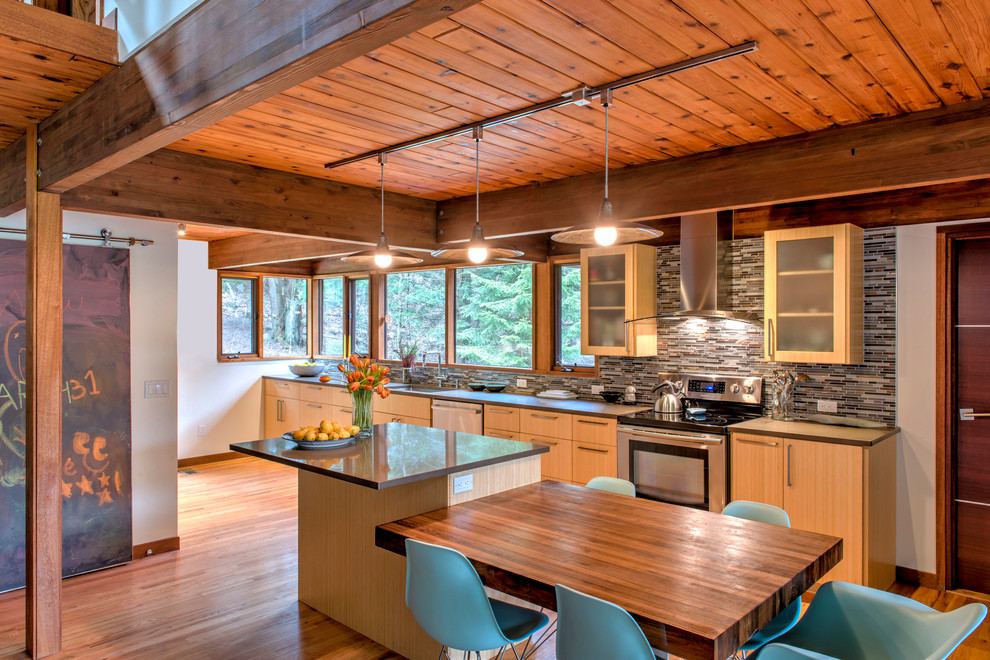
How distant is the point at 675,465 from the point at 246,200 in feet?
10.3

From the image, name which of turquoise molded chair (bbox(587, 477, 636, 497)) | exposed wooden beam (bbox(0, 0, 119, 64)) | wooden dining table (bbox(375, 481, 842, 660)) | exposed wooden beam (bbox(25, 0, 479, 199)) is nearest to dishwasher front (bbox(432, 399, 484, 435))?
turquoise molded chair (bbox(587, 477, 636, 497))

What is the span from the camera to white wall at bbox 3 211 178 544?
4250 millimetres

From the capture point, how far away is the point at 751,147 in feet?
10.7

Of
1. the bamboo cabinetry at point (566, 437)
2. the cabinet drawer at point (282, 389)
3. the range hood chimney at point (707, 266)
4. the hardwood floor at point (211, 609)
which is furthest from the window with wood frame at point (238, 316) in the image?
the range hood chimney at point (707, 266)

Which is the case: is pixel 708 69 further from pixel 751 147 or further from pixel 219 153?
pixel 219 153

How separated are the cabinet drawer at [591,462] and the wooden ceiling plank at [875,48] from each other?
106 inches

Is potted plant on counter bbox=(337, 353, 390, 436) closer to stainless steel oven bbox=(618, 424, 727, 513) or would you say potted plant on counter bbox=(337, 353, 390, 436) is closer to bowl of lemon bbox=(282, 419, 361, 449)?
bowl of lemon bbox=(282, 419, 361, 449)

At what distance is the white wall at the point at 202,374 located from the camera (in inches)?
271

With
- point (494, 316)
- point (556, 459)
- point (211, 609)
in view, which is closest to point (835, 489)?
point (556, 459)

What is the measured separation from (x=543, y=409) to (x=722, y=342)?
4.56 ft

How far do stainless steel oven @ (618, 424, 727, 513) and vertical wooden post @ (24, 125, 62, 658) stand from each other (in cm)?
325

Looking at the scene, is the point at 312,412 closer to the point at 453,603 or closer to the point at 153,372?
the point at 153,372

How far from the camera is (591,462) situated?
453cm

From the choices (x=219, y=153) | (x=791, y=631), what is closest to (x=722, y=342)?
(x=791, y=631)
